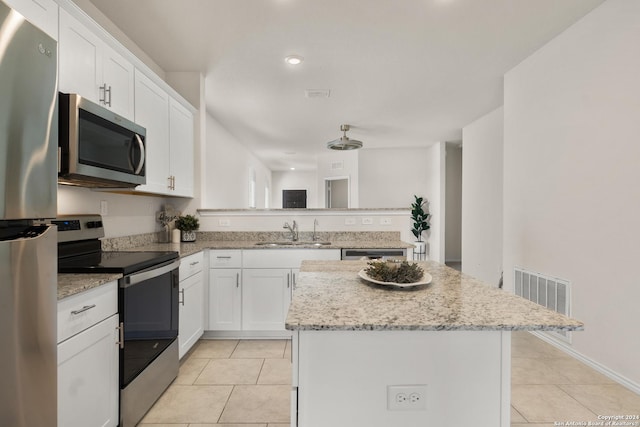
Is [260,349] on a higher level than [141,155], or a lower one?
lower

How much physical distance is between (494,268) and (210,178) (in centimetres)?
446

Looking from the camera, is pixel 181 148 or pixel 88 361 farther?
pixel 181 148

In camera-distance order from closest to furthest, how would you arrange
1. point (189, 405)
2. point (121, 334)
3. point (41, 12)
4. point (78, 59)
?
point (41, 12), point (121, 334), point (78, 59), point (189, 405)

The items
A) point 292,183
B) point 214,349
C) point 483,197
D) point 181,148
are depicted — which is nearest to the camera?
point 214,349

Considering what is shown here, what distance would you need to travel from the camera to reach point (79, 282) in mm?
1470

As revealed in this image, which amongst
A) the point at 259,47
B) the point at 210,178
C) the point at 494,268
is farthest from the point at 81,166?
the point at 494,268

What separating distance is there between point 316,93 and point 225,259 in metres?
2.38

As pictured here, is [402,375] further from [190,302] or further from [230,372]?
[190,302]

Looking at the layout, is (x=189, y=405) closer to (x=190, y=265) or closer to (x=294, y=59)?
(x=190, y=265)

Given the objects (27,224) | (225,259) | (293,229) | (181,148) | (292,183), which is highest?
(292,183)

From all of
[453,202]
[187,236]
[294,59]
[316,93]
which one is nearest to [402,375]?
[187,236]

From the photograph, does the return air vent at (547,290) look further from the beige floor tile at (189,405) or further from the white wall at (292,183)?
the white wall at (292,183)

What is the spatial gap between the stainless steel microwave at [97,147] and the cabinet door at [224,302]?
1.18 metres

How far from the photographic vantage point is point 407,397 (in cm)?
108
